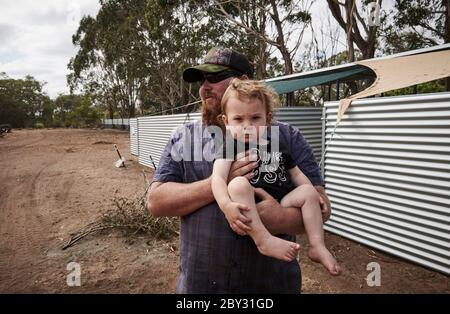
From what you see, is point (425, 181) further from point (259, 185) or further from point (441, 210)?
point (259, 185)

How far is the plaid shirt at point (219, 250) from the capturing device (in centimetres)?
154

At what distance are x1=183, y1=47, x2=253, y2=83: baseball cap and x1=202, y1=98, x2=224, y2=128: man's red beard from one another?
216 millimetres

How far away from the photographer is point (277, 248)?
1.41 meters

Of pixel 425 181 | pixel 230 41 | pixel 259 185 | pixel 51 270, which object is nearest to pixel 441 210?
pixel 425 181

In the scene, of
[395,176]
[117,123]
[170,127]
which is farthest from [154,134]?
[117,123]

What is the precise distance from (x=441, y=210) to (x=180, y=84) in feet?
72.3

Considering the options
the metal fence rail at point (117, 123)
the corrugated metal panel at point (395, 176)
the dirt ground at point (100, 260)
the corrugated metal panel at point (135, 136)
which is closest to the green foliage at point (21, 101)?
the metal fence rail at point (117, 123)

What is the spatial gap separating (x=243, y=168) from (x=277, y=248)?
1.31 feet

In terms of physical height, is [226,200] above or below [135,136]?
below

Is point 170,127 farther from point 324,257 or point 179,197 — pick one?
point 324,257

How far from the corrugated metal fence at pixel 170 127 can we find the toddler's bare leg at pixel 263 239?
14.8ft

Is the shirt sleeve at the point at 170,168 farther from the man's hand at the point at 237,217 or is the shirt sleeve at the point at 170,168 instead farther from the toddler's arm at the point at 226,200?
the man's hand at the point at 237,217

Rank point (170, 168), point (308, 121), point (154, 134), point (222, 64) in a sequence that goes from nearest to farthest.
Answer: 1. point (170, 168)
2. point (222, 64)
3. point (308, 121)
4. point (154, 134)

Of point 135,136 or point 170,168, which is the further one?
point 135,136
